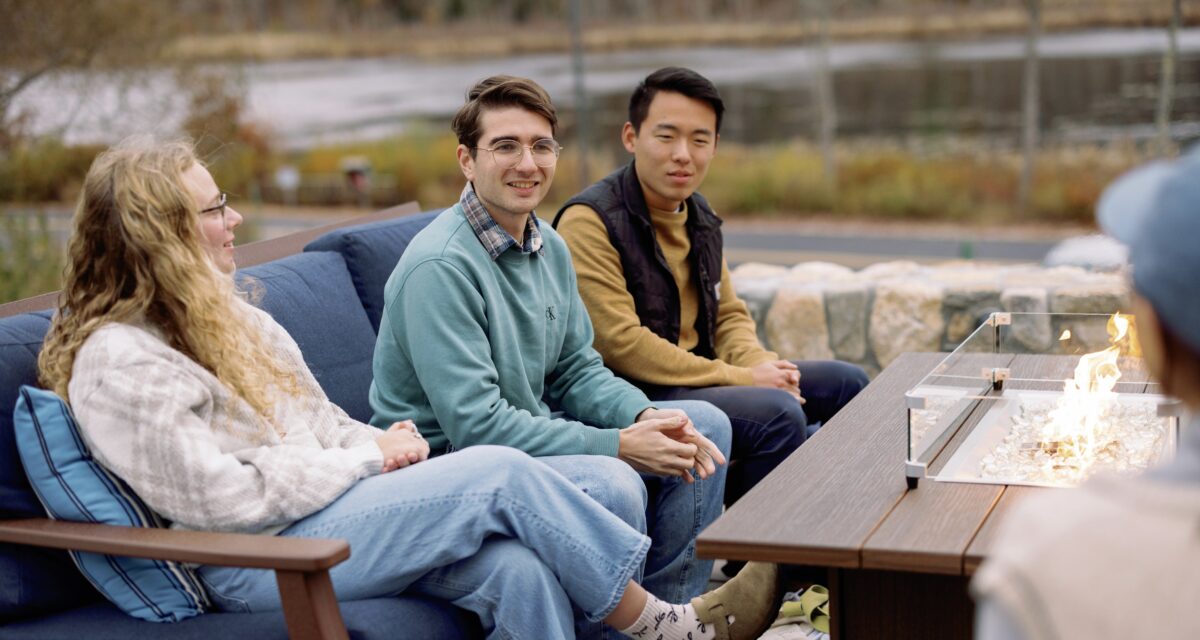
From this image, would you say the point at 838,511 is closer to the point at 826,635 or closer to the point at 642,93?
the point at 826,635

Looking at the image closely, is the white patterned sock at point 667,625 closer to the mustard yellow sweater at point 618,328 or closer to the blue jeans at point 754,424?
the blue jeans at point 754,424

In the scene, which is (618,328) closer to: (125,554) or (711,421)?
(711,421)

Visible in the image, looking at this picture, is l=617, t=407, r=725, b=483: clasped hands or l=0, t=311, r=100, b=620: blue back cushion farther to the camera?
l=617, t=407, r=725, b=483: clasped hands

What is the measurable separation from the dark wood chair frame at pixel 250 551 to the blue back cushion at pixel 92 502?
44mm

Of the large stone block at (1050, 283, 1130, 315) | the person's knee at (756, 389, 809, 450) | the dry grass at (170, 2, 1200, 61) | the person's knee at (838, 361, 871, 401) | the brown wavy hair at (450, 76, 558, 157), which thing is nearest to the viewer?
the brown wavy hair at (450, 76, 558, 157)

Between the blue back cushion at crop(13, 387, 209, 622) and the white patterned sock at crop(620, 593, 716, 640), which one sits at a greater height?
the blue back cushion at crop(13, 387, 209, 622)

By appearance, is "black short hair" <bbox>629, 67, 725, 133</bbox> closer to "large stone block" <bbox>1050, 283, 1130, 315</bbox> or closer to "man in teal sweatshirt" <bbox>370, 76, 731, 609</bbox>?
"man in teal sweatshirt" <bbox>370, 76, 731, 609</bbox>

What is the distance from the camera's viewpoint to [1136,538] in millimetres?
1082

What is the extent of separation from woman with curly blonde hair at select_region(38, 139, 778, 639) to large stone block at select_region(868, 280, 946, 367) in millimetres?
2683

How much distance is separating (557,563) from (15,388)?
1084mm

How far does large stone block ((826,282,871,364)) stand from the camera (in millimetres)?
5020

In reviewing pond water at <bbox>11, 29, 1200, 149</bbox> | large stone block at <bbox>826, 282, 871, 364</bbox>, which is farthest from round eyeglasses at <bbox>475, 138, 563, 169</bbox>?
pond water at <bbox>11, 29, 1200, 149</bbox>

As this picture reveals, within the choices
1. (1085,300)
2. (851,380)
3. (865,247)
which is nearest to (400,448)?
(851,380)

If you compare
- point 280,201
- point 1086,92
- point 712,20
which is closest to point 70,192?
point 280,201
